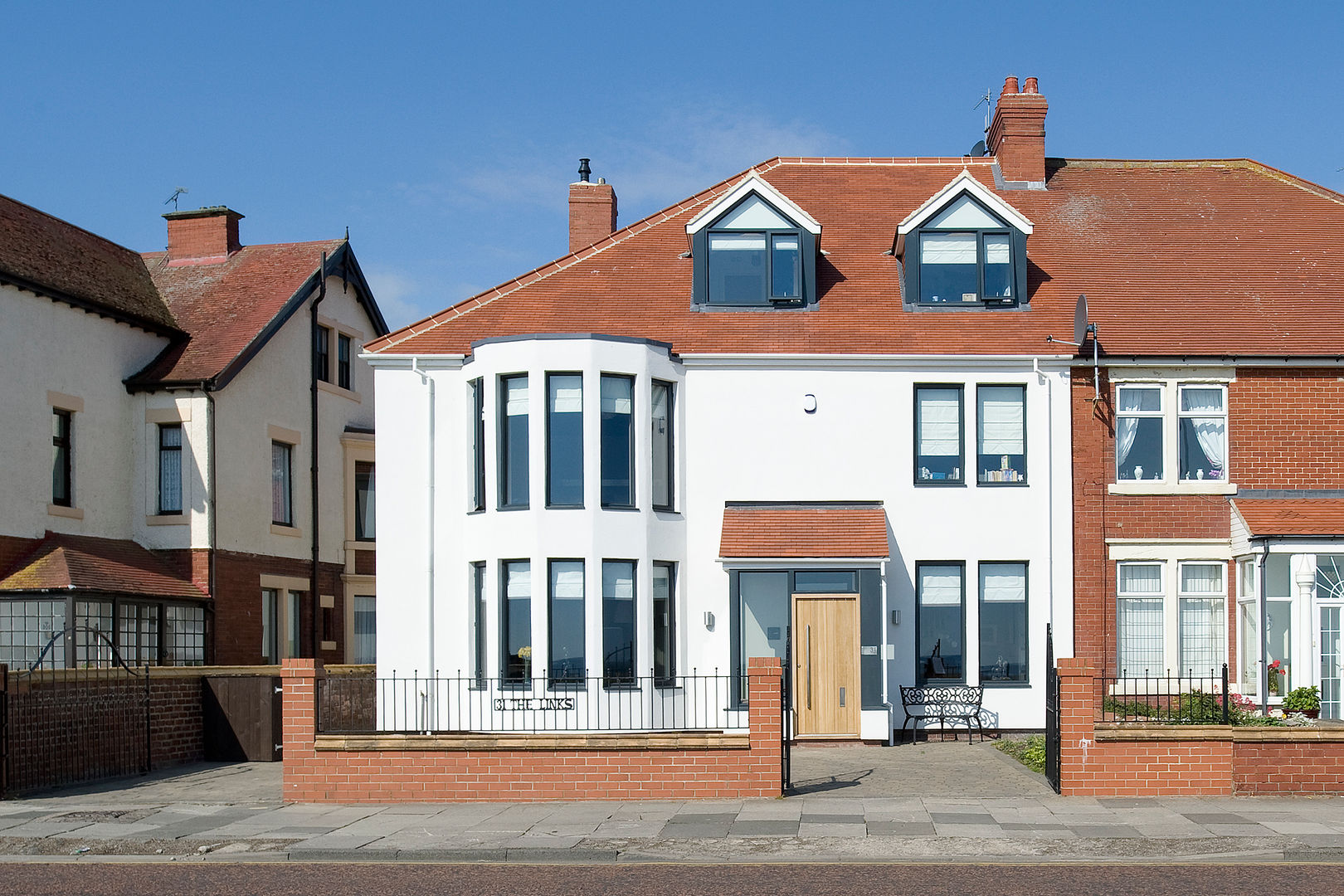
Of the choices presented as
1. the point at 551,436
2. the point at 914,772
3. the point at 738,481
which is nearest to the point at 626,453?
the point at 551,436

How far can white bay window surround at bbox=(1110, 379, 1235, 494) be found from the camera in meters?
22.4

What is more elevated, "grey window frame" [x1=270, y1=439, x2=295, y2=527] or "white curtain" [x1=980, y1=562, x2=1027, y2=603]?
"grey window frame" [x1=270, y1=439, x2=295, y2=527]

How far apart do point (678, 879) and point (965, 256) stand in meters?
14.9

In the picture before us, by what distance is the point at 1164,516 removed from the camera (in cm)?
2216

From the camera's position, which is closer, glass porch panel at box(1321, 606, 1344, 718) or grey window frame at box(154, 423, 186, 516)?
glass porch panel at box(1321, 606, 1344, 718)

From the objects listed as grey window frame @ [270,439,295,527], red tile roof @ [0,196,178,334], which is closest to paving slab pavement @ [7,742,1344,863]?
red tile roof @ [0,196,178,334]

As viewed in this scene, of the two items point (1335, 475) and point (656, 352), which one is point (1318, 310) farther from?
point (656, 352)

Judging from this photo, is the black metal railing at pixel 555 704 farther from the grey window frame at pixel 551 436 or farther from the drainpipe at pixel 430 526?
the grey window frame at pixel 551 436

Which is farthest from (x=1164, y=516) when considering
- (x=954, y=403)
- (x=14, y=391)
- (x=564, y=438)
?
(x=14, y=391)

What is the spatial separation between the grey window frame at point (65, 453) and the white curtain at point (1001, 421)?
16.6 meters

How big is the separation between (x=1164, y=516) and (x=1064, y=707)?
7.95 meters

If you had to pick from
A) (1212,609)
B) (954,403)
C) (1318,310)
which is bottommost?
(1212,609)

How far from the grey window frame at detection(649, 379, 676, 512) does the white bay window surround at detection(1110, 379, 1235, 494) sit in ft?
23.9

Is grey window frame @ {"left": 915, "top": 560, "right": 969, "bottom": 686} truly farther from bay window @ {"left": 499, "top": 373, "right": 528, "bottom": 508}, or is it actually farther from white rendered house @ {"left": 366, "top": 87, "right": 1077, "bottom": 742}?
bay window @ {"left": 499, "top": 373, "right": 528, "bottom": 508}
